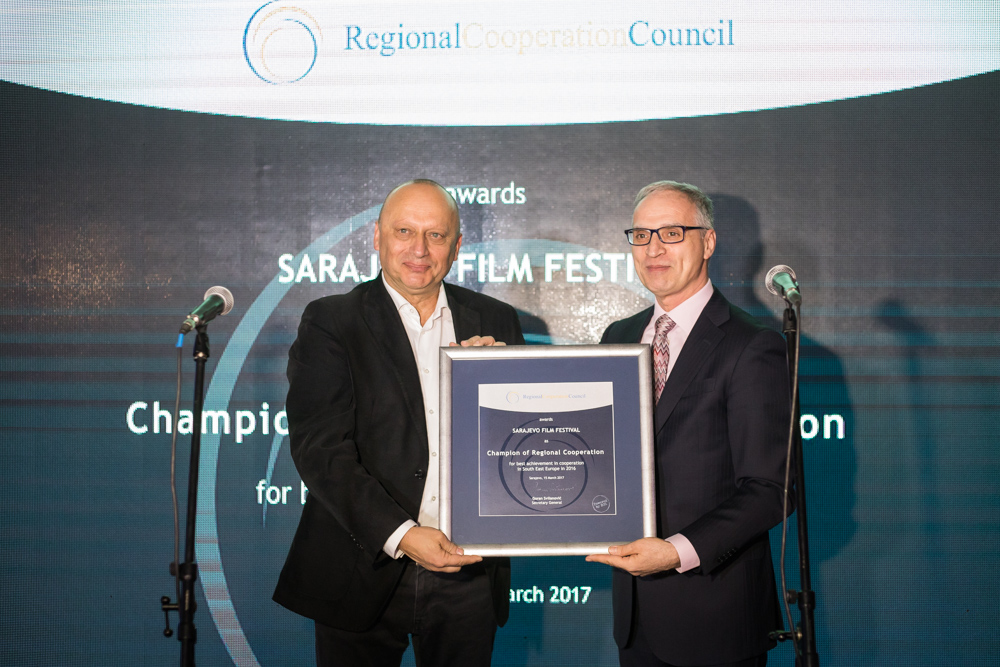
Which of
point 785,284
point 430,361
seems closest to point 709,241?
point 785,284

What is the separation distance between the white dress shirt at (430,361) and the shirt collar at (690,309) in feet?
2.23

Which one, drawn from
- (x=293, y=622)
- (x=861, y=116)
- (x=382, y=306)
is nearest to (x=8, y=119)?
(x=382, y=306)

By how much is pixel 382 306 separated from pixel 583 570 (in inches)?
70.9

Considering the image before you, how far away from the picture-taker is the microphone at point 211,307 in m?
1.94

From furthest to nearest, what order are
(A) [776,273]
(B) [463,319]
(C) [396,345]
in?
1. (B) [463,319]
2. (C) [396,345]
3. (A) [776,273]

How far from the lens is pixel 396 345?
7.11 feet

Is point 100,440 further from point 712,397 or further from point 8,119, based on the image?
point 712,397

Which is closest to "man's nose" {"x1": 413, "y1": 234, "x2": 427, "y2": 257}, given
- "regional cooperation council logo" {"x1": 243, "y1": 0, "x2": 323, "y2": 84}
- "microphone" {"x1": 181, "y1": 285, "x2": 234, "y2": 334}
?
"microphone" {"x1": 181, "y1": 285, "x2": 234, "y2": 334}

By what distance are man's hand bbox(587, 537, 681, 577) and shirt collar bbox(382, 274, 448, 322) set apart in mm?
898

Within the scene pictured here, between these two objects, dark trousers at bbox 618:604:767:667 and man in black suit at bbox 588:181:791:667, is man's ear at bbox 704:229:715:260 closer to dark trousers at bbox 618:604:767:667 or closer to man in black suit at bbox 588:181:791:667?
man in black suit at bbox 588:181:791:667

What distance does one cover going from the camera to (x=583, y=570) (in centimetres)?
335

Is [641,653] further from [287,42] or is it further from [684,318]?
[287,42]

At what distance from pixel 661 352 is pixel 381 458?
864mm

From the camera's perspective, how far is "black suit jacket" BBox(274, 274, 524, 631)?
2.07m
